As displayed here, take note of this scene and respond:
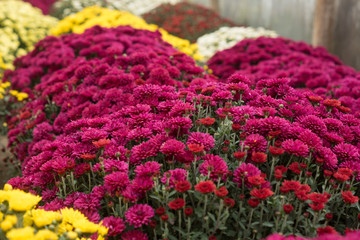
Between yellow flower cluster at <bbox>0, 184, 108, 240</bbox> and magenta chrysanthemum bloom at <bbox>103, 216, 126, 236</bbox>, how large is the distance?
A: 7cm

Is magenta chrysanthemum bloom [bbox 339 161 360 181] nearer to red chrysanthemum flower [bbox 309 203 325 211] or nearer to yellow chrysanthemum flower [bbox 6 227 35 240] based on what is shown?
red chrysanthemum flower [bbox 309 203 325 211]

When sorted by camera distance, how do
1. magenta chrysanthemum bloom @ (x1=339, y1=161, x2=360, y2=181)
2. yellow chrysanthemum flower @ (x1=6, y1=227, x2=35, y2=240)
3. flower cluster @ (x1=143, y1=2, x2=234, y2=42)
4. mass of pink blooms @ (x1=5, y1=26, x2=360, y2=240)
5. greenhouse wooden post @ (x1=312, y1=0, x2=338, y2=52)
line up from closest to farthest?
yellow chrysanthemum flower @ (x1=6, y1=227, x2=35, y2=240)
mass of pink blooms @ (x1=5, y1=26, x2=360, y2=240)
magenta chrysanthemum bloom @ (x1=339, y1=161, x2=360, y2=181)
greenhouse wooden post @ (x1=312, y1=0, x2=338, y2=52)
flower cluster @ (x1=143, y1=2, x2=234, y2=42)

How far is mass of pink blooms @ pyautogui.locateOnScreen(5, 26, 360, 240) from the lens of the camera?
147cm

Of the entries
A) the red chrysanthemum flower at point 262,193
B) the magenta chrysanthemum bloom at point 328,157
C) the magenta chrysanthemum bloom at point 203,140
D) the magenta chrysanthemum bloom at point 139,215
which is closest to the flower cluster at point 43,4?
the magenta chrysanthemum bloom at point 203,140

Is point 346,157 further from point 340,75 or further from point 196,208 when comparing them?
point 340,75

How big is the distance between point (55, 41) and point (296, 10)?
20.0 ft

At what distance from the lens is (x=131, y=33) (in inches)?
167

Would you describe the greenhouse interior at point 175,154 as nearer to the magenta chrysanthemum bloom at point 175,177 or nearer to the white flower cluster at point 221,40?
the magenta chrysanthemum bloom at point 175,177

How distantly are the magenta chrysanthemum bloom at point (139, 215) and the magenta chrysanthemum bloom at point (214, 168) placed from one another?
315mm

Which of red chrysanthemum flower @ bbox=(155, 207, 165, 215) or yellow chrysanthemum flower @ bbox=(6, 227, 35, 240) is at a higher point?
yellow chrysanthemum flower @ bbox=(6, 227, 35, 240)

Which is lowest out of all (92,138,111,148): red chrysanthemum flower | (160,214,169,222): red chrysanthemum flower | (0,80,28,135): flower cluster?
(0,80,28,135): flower cluster

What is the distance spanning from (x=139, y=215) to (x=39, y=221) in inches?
16.1

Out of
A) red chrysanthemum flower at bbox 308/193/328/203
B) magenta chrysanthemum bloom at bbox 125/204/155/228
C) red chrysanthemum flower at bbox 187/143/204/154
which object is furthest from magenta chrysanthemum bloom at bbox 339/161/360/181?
magenta chrysanthemum bloom at bbox 125/204/155/228

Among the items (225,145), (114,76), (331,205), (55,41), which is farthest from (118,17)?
(331,205)
